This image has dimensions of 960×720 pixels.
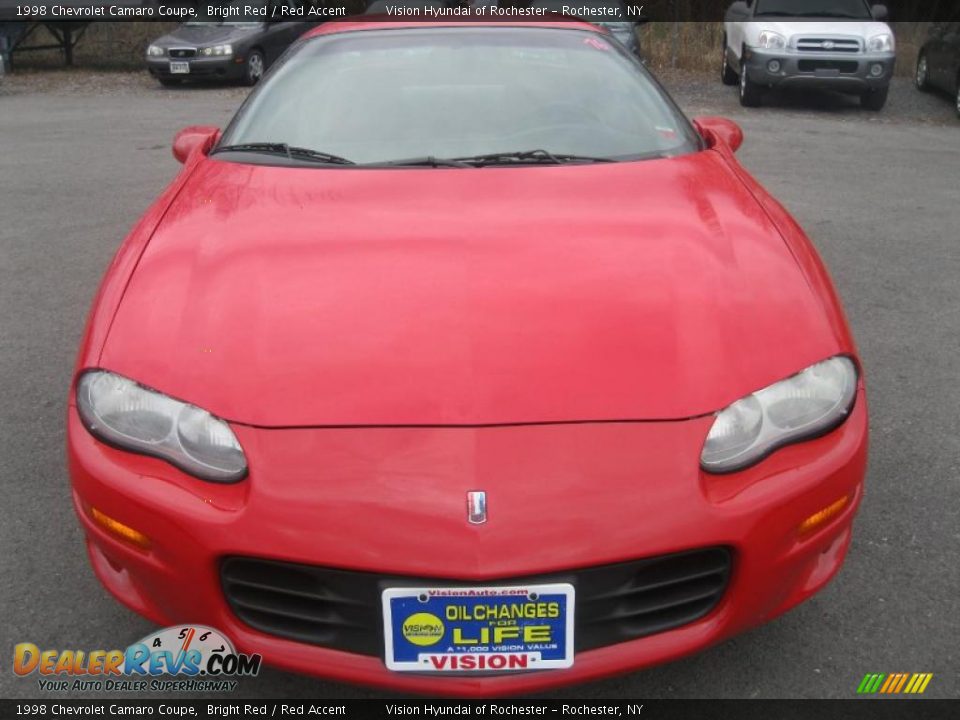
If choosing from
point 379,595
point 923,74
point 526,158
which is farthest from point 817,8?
point 379,595

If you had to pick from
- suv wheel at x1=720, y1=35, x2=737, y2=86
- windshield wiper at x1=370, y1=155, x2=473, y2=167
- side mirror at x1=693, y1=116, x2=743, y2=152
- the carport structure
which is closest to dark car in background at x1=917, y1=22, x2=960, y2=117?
suv wheel at x1=720, y1=35, x2=737, y2=86

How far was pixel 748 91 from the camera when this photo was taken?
11.7m

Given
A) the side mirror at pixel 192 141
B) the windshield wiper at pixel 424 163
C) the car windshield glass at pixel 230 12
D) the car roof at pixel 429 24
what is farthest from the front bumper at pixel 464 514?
the car windshield glass at pixel 230 12

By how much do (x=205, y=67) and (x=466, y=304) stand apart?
12.9 metres

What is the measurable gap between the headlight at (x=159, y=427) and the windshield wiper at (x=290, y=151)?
43.3 inches

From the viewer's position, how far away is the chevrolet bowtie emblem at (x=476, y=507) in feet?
5.62

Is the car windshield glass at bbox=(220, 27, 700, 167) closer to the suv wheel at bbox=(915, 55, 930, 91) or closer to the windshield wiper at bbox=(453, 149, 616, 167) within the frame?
the windshield wiper at bbox=(453, 149, 616, 167)

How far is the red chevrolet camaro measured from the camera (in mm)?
1738

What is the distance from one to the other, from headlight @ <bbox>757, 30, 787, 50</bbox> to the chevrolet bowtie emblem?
10.7m

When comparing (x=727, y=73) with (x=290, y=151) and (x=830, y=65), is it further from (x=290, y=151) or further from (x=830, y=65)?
(x=290, y=151)

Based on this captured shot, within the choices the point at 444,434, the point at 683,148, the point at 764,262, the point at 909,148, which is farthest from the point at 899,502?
the point at 909,148

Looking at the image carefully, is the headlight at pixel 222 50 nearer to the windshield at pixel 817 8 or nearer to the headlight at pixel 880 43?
the windshield at pixel 817 8

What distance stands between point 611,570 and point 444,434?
39cm

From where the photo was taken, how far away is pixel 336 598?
5.83 feet
